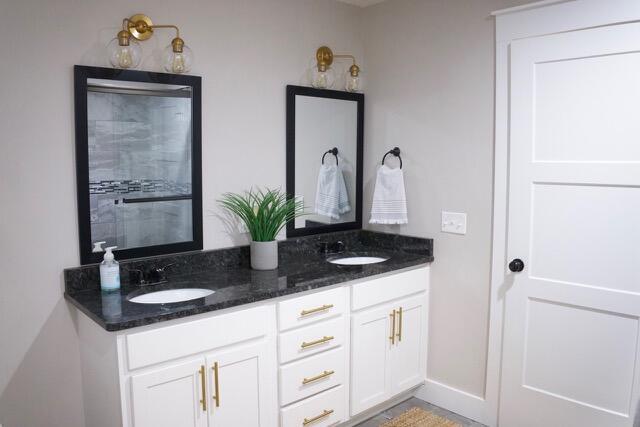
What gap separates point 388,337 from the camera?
9.21ft

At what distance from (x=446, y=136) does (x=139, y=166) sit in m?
1.64

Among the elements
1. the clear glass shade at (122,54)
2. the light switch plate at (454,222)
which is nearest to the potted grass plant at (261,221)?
the clear glass shade at (122,54)

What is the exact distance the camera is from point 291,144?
115 inches

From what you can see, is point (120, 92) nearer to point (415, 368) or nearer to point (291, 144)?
point (291, 144)

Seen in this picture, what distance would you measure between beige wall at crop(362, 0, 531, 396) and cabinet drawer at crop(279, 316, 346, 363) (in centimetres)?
78

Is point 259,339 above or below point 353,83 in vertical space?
below

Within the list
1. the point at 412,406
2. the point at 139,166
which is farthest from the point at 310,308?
the point at 412,406

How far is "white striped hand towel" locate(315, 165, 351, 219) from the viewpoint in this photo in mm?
3119

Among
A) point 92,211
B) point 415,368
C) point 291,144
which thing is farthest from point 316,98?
point 415,368

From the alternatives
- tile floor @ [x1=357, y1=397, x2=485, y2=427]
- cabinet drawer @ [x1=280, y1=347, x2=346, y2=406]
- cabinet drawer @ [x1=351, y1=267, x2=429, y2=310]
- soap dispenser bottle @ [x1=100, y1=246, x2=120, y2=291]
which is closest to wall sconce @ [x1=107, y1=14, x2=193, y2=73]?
soap dispenser bottle @ [x1=100, y1=246, x2=120, y2=291]

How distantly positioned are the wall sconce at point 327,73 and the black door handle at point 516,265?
135 cm

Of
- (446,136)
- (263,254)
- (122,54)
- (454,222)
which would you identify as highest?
(122,54)

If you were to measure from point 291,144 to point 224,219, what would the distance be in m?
0.58

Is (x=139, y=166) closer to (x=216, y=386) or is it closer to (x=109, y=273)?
(x=109, y=273)
